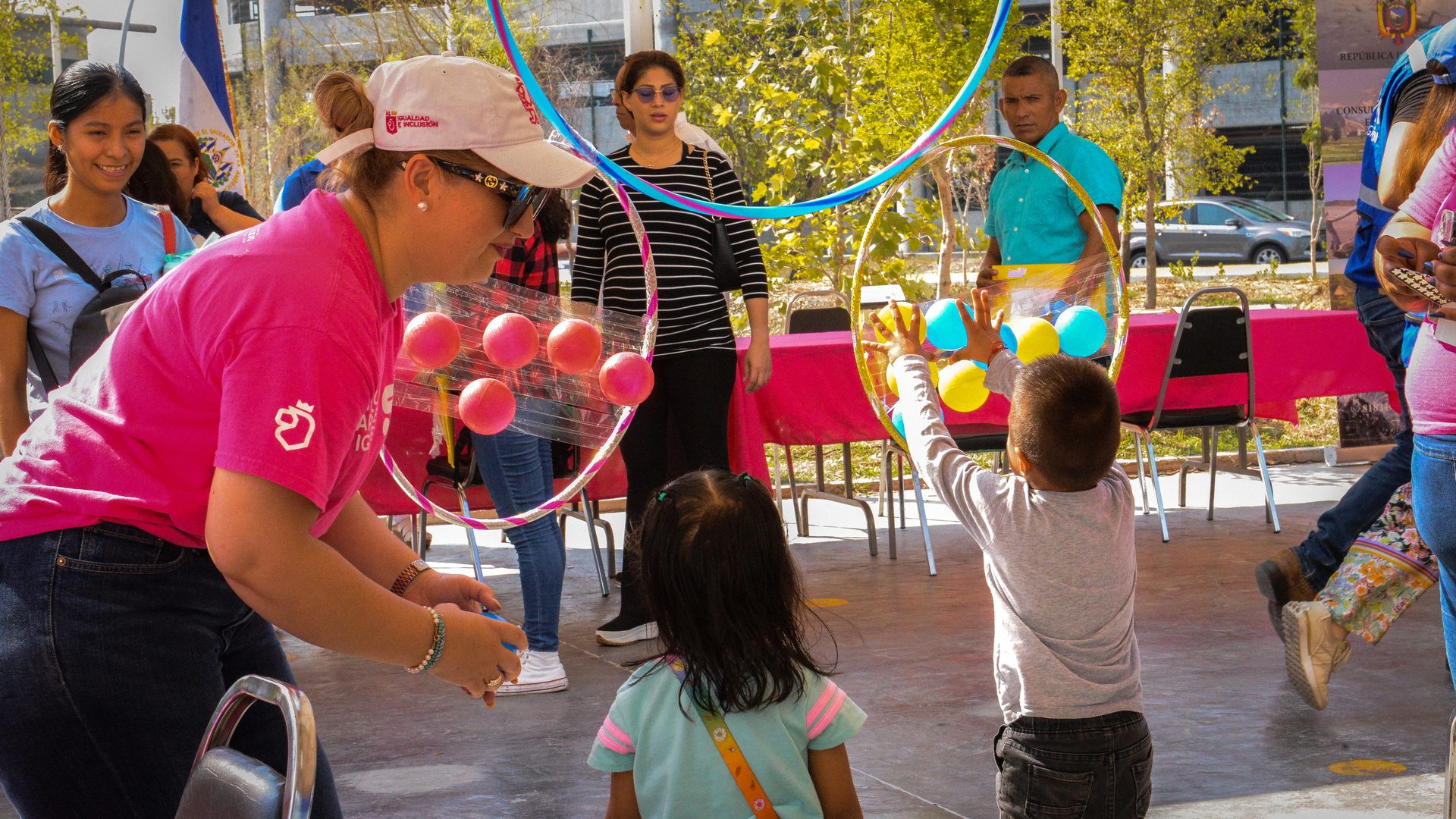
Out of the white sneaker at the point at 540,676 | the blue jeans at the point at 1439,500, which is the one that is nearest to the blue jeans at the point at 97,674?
the blue jeans at the point at 1439,500

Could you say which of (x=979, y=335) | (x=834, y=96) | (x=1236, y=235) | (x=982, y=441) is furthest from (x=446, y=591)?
(x=1236, y=235)

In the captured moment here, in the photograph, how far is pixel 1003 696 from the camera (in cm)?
218

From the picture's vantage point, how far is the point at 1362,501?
11.4 ft

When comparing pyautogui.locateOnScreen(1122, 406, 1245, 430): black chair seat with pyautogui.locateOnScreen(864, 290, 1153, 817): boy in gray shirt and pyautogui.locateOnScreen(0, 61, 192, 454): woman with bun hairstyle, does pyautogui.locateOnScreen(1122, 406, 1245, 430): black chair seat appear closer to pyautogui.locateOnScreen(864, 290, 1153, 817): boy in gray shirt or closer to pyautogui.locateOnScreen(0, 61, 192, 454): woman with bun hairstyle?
pyautogui.locateOnScreen(864, 290, 1153, 817): boy in gray shirt

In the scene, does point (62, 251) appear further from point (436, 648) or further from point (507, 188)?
point (436, 648)

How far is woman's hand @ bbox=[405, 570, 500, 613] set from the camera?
1.65 metres

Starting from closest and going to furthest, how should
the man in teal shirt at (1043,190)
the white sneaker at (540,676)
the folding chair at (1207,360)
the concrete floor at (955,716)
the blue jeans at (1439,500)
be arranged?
1. the blue jeans at (1439,500)
2. the concrete floor at (955,716)
3. the man in teal shirt at (1043,190)
4. the white sneaker at (540,676)
5. the folding chair at (1207,360)

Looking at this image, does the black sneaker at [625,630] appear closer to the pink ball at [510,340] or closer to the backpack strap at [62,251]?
the pink ball at [510,340]

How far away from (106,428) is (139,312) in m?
0.12

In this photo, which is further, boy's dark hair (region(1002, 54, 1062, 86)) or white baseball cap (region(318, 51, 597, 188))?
boy's dark hair (region(1002, 54, 1062, 86))

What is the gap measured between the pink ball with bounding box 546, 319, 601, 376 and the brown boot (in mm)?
1911

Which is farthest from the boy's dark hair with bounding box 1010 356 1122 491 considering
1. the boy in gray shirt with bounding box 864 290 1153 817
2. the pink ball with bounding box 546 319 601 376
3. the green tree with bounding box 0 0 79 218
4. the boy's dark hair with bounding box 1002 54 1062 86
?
the green tree with bounding box 0 0 79 218

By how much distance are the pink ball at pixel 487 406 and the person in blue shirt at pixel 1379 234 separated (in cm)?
176

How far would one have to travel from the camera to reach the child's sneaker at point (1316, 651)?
3.22 m
